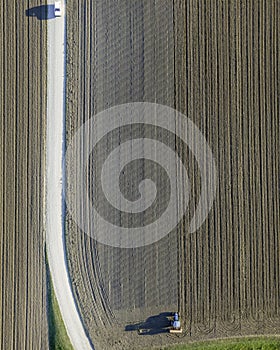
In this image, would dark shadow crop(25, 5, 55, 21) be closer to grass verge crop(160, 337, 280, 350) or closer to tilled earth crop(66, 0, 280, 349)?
tilled earth crop(66, 0, 280, 349)

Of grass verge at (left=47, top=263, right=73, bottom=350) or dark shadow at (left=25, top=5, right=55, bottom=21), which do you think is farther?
dark shadow at (left=25, top=5, right=55, bottom=21)

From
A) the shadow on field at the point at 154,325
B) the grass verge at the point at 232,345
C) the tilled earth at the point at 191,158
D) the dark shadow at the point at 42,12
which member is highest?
the dark shadow at the point at 42,12

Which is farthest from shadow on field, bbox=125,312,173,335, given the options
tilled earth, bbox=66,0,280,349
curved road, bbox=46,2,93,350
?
curved road, bbox=46,2,93,350

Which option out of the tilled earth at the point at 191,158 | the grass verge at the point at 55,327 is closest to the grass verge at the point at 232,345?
the tilled earth at the point at 191,158

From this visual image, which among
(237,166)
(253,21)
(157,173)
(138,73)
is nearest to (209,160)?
(237,166)

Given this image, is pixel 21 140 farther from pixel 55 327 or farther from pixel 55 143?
pixel 55 327

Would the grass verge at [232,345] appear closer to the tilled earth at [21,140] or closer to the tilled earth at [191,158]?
the tilled earth at [191,158]
